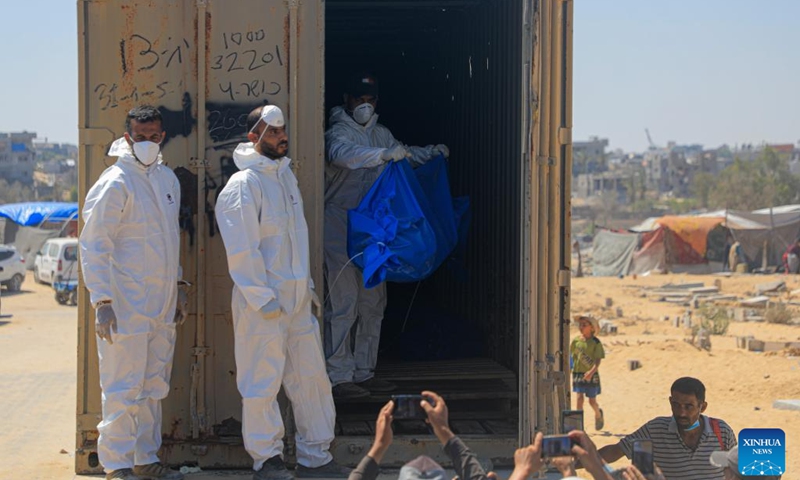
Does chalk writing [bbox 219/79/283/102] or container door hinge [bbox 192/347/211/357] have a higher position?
chalk writing [bbox 219/79/283/102]

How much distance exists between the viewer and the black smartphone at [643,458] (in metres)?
4.40

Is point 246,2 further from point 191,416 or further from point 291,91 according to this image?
point 191,416

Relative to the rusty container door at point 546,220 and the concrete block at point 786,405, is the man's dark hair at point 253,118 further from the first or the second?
the concrete block at point 786,405

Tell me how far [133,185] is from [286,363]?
128cm

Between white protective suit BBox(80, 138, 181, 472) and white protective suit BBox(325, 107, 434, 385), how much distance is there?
1515 millimetres

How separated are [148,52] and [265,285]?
1.61 metres

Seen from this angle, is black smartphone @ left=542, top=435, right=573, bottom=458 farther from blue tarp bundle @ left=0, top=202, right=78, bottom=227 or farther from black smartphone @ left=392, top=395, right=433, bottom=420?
blue tarp bundle @ left=0, top=202, right=78, bottom=227

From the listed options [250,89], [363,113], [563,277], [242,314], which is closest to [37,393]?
[363,113]

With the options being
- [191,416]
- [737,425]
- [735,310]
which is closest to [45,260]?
[735,310]

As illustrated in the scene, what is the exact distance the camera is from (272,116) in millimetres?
6219

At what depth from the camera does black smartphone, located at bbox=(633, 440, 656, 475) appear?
4398 millimetres

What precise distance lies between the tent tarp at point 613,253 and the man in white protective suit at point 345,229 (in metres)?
31.7

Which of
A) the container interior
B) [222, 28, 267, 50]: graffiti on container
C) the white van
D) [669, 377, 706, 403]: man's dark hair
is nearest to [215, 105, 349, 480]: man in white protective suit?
[222, 28, 267, 50]: graffiti on container

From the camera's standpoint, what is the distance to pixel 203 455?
21.9ft
